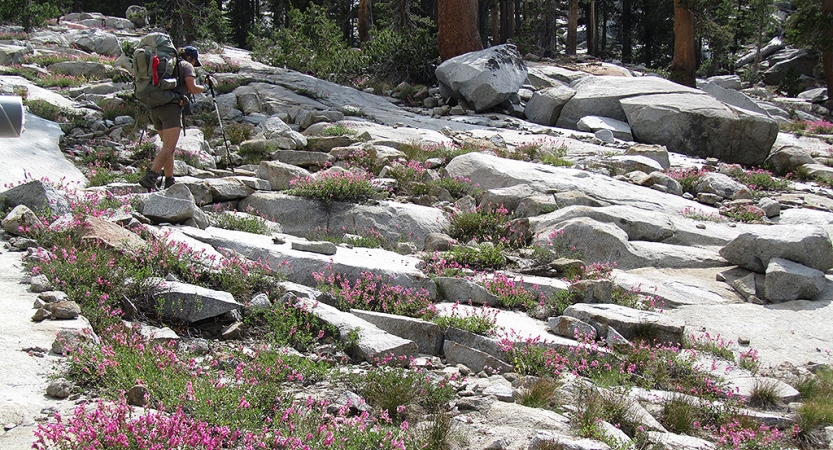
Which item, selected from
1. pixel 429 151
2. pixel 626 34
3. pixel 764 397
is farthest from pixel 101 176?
pixel 626 34

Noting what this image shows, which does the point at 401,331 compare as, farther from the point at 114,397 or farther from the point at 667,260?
the point at 667,260

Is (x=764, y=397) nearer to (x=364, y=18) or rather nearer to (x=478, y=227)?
(x=478, y=227)

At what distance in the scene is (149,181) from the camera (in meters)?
9.25

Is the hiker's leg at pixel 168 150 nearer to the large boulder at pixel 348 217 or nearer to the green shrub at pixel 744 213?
the large boulder at pixel 348 217

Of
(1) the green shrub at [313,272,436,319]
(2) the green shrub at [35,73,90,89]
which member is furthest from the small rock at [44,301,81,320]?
(2) the green shrub at [35,73,90,89]

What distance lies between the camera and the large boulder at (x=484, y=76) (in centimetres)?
1917

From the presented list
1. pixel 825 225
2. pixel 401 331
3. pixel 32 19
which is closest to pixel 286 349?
pixel 401 331

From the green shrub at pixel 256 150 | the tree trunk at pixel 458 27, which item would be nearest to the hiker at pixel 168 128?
the green shrub at pixel 256 150

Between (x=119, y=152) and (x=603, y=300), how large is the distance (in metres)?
8.53

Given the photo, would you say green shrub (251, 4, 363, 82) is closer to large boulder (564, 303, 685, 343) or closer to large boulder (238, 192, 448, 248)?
large boulder (238, 192, 448, 248)

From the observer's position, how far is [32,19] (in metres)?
32.5

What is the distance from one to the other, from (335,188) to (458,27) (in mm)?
13629

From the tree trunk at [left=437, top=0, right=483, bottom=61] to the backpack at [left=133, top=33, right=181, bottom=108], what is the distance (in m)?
13.4

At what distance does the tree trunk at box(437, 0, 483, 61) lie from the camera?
848 inches
